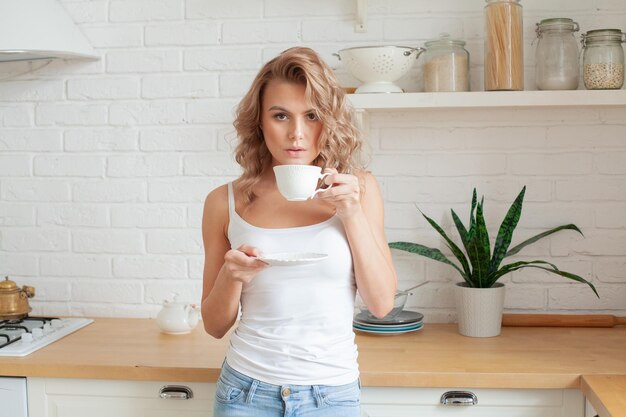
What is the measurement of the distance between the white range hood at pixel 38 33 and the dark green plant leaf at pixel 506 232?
1.43 m

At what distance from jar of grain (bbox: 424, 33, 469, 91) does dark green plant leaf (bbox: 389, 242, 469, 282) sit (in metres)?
0.48

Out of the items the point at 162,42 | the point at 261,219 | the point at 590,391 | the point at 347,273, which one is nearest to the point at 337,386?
the point at 347,273

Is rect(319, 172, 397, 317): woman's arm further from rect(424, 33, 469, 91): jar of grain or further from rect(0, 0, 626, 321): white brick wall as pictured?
rect(0, 0, 626, 321): white brick wall

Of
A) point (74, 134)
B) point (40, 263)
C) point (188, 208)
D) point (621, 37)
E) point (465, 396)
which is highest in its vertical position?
point (621, 37)

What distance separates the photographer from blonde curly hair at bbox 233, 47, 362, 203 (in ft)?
5.76

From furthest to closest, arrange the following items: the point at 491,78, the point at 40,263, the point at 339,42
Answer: the point at 40,263
the point at 339,42
the point at 491,78

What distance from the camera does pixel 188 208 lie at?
2678mm

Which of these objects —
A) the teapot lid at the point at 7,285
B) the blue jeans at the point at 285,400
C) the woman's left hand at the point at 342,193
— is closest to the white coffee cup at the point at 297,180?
the woman's left hand at the point at 342,193

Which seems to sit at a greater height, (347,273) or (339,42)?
(339,42)

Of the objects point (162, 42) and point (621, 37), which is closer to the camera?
point (621, 37)

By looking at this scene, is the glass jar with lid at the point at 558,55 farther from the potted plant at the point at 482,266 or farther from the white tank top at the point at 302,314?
the white tank top at the point at 302,314

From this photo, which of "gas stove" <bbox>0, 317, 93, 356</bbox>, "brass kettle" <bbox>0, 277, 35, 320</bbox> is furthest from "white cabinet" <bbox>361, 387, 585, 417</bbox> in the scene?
"brass kettle" <bbox>0, 277, 35, 320</bbox>

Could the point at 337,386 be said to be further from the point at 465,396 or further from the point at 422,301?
the point at 422,301

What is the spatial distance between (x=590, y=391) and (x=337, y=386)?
618 millimetres
